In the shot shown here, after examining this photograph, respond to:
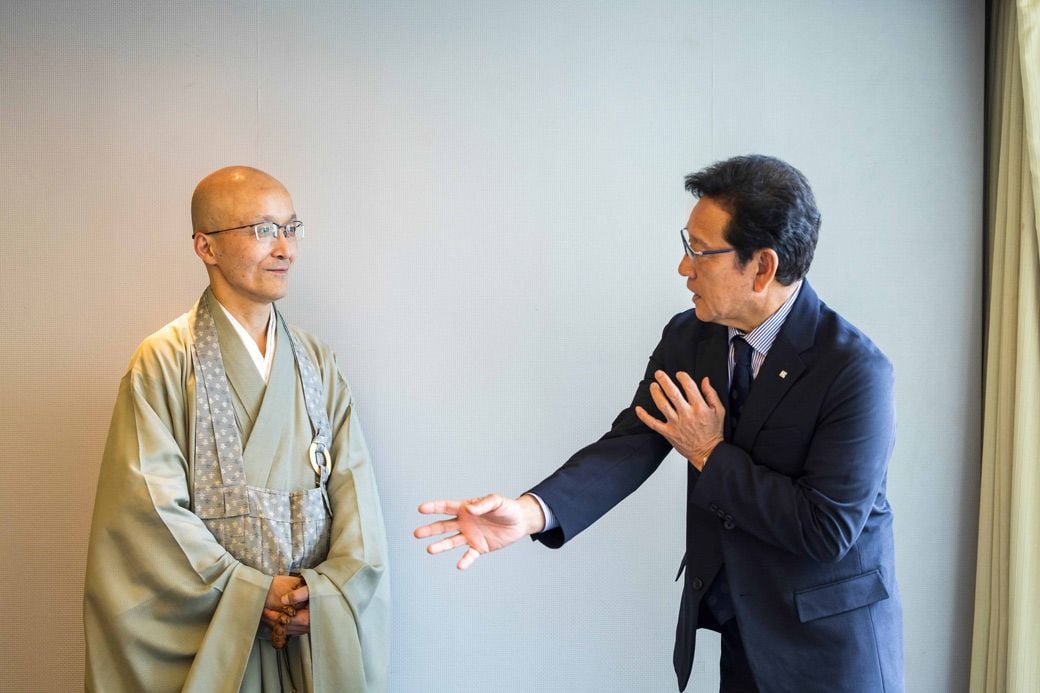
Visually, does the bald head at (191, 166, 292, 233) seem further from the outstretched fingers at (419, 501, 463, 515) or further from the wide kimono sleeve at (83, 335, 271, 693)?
the outstretched fingers at (419, 501, 463, 515)

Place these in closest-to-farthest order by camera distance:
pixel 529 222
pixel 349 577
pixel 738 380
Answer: pixel 738 380, pixel 349 577, pixel 529 222

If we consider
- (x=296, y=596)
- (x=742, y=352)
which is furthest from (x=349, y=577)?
(x=742, y=352)

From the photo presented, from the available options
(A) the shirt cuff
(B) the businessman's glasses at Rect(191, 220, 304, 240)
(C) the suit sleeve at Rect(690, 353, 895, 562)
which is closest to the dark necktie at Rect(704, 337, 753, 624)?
(C) the suit sleeve at Rect(690, 353, 895, 562)

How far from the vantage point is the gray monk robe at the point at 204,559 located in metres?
2.17

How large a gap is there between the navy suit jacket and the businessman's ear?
3.8 inches

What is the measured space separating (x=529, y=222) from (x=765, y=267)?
1094 mm

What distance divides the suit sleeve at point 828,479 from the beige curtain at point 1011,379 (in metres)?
1.02

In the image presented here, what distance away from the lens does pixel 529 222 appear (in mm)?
2799

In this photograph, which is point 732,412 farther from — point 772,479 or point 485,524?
point 485,524

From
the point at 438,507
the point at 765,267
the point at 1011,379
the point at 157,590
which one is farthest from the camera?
the point at 1011,379

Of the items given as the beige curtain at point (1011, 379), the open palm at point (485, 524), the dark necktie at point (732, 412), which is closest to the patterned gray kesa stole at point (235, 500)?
the open palm at point (485, 524)

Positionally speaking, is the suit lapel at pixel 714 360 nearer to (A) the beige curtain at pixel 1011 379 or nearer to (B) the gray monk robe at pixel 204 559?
(B) the gray monk robe at pixel 204 559

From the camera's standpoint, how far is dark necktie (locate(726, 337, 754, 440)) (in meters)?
1.91

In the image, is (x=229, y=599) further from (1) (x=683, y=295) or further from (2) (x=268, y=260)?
(1) (x=683, y=295)
